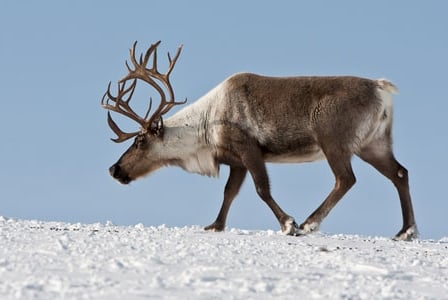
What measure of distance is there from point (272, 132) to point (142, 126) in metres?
1.97

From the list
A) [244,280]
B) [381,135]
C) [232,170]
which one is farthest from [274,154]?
[244,280]

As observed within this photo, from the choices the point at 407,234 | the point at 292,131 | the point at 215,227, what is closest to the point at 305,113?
the point at 292,131

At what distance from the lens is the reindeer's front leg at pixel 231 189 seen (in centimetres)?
1109

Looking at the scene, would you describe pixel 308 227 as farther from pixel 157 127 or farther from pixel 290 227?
pixel 157 127


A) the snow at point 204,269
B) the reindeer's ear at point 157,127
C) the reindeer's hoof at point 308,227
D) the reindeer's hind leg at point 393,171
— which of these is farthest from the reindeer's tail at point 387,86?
the reindeer's ear at point 157,127

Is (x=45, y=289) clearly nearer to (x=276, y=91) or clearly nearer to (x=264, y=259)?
(x=264, y=259)

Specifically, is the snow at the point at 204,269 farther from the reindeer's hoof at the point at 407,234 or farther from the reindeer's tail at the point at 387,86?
the reindeer's tail at the point at 387,86

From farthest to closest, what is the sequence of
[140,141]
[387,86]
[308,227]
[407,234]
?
[140,141]
[407,234]
[387,86]
[308,227]

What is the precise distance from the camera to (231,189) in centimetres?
1115

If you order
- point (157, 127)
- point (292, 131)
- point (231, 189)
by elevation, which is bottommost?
point (231, 189)

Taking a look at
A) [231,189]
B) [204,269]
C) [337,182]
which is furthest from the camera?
[231,189]

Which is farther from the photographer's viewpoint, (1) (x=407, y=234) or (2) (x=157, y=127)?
(2) (x=157, y=127)

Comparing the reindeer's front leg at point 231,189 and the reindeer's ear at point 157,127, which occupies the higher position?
the reindeer's ear at point 157,127

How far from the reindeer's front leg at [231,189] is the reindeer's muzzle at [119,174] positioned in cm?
151
